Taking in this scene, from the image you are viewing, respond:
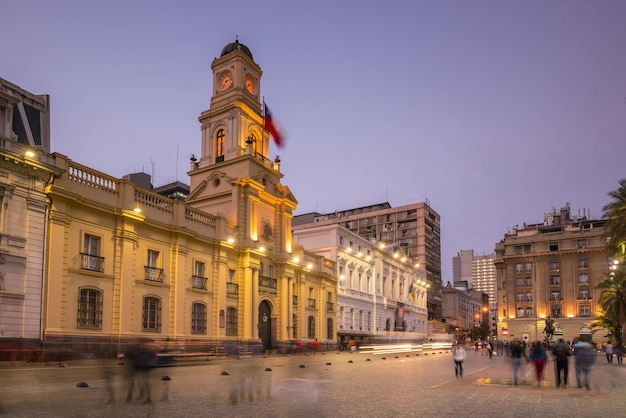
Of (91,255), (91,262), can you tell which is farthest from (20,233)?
(91,262)

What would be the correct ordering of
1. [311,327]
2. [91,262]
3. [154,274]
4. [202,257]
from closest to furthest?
[91,262]
[154,274]
[202,257]
[311,327]

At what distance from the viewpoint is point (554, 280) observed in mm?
101562

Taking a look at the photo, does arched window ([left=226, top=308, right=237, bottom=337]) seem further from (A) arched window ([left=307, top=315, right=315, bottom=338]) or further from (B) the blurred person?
(B) the blurred person

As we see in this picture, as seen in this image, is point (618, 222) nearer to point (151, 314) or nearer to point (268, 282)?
point (268, 282)

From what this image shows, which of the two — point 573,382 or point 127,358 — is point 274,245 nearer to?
point 573,382

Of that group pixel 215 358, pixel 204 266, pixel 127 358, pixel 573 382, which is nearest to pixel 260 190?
pixel 204 266

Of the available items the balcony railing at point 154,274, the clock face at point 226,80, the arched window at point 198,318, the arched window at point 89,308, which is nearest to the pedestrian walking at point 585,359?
the arched window at point 89,308

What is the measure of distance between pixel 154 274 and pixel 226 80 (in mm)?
21604

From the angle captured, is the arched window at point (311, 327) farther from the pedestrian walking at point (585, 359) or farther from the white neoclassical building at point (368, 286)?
the pedestrian walking at point (585, 359)

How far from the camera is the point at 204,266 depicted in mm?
38719

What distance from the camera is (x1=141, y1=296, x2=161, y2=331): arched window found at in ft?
108

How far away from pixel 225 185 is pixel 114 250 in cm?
1484

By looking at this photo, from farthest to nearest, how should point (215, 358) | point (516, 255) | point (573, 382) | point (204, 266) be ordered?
point (516, 255) → point (204, 266) → point (215, 358) → point (573, 382)

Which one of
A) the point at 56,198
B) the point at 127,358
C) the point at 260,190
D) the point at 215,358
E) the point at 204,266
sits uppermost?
the point at 260,190
